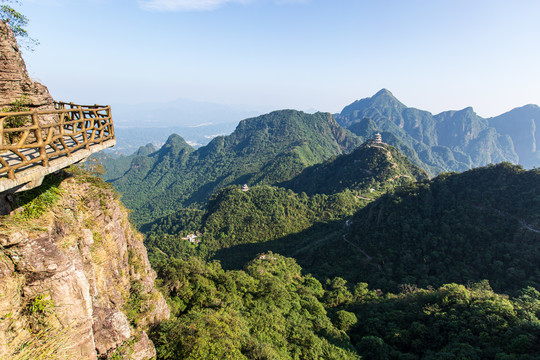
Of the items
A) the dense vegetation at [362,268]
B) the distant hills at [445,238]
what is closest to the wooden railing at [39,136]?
the dense vegetation at [362,268]

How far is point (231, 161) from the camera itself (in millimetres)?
164000

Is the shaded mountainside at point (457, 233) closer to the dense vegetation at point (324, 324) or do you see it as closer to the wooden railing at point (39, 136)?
the dense vegetation at point (324, 324)

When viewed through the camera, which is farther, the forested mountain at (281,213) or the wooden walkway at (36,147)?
the forested mountain at (281,213)

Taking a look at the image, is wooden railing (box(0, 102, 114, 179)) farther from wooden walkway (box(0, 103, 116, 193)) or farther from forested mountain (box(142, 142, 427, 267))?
forested mountain (box(142, 142, 427, 267))

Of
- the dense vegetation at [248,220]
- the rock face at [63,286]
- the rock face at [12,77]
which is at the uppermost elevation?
the rock face at [12,77]

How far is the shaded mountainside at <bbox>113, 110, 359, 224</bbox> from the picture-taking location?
12094 cm

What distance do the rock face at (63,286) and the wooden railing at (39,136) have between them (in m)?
1.47

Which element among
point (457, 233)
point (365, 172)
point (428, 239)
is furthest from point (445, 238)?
point (365, 172)

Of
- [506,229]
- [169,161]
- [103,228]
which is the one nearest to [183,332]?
[103,228]

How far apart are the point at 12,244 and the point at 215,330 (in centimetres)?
1120

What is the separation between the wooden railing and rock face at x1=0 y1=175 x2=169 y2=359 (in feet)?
4.83

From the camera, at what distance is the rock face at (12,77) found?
7.59m

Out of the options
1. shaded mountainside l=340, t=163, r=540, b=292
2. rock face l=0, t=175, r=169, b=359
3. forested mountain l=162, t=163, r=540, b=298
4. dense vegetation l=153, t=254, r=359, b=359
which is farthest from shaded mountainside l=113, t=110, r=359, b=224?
rock face l=0, t=175, r=169, b=359

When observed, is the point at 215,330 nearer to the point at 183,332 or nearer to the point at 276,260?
the point at 183,332
